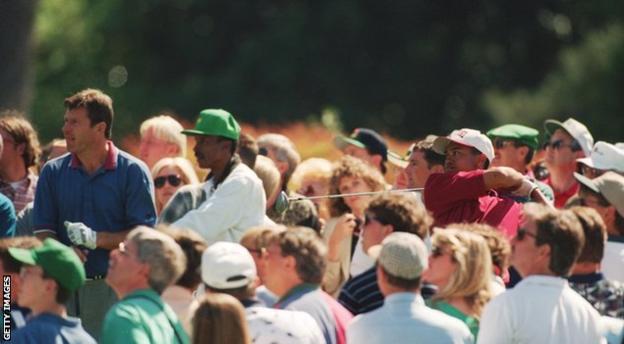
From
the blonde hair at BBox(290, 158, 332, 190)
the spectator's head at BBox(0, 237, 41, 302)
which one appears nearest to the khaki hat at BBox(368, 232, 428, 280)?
the spectator's head at BBox(0, 237, 41, 302)

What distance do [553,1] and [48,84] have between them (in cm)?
1098

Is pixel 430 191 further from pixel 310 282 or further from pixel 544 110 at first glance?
pixel 544 110

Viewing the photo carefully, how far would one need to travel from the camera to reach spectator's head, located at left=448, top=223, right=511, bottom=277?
1017cm

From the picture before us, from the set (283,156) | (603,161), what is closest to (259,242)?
(603,161)

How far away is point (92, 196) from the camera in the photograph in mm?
11070

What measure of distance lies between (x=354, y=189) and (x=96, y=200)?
219cm

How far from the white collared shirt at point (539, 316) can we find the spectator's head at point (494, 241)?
72cm

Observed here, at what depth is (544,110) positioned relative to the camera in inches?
1387

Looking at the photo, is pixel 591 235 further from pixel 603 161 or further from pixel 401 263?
pixel 603 161

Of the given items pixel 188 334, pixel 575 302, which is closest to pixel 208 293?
pixel 188 334

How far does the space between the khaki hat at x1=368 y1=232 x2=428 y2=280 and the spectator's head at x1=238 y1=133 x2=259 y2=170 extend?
10.3 feet

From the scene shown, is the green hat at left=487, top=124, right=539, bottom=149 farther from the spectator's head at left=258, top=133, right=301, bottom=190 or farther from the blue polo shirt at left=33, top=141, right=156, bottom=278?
the blue polo shirt at left=33, top=141, right=156, bottom=278

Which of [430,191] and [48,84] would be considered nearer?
[430,191]

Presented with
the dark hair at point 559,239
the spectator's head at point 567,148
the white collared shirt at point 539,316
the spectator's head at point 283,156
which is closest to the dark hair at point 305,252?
the white collared shirt at point 539,316
